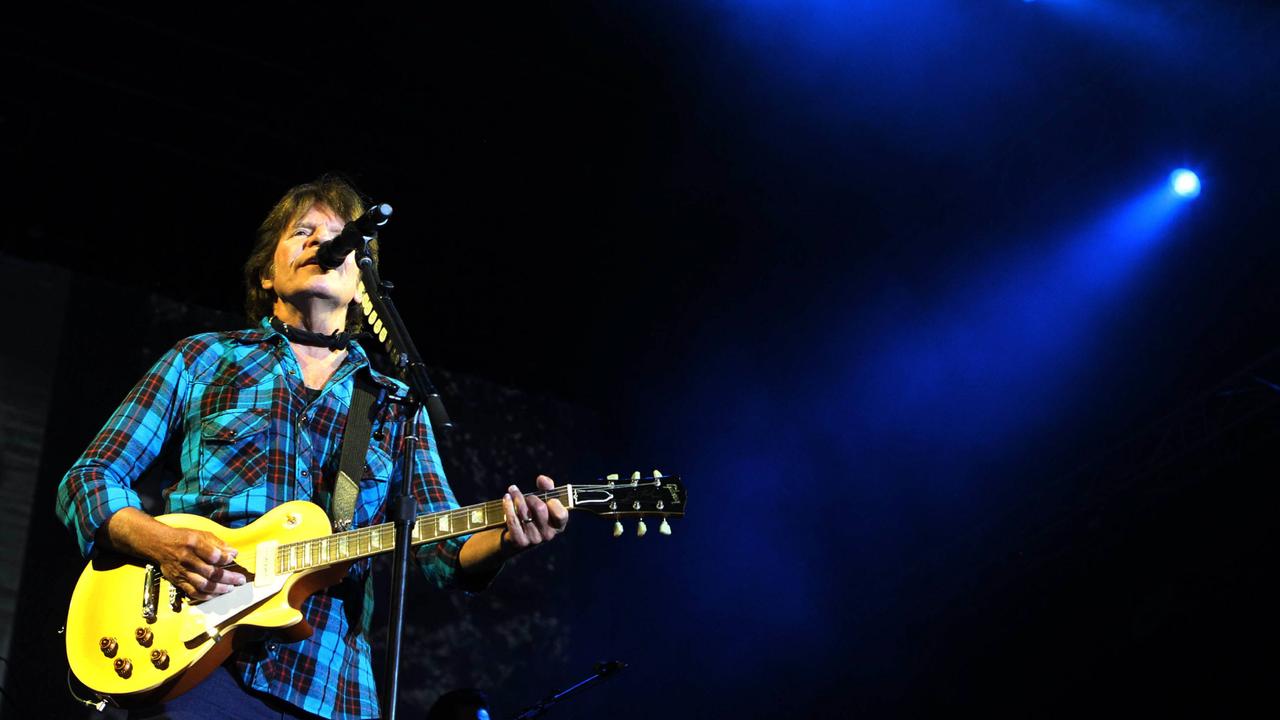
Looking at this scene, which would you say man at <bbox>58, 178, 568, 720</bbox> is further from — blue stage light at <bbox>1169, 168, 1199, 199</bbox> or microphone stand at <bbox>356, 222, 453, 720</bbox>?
blue stage light at <bbox>1169, 168, 1199, 199</bbox>

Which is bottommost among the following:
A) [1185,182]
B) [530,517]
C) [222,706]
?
[222,706]

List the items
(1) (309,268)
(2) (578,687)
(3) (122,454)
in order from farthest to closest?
(2) (578,687), (1) (309,268), (3) (122,454)

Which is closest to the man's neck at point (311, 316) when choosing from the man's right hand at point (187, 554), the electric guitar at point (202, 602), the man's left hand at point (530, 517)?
the electric guitar at point (202, 602)

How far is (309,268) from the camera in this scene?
10.8 feet

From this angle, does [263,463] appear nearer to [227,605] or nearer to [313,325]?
[227,605]

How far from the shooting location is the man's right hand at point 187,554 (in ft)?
8.83

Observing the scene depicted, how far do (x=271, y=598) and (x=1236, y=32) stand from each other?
5003 millimetres

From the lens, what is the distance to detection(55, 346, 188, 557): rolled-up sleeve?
283cm

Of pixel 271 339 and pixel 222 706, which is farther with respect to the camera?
pixel 271 339

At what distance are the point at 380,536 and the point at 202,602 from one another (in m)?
0.43

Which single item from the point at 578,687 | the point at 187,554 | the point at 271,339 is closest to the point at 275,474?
the point at 187,554

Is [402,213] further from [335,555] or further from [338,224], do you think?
[335,555]

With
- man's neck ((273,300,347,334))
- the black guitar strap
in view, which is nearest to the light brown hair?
man's neck ((273,300,347,334))

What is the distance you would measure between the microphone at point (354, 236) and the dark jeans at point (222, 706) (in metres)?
1.04
